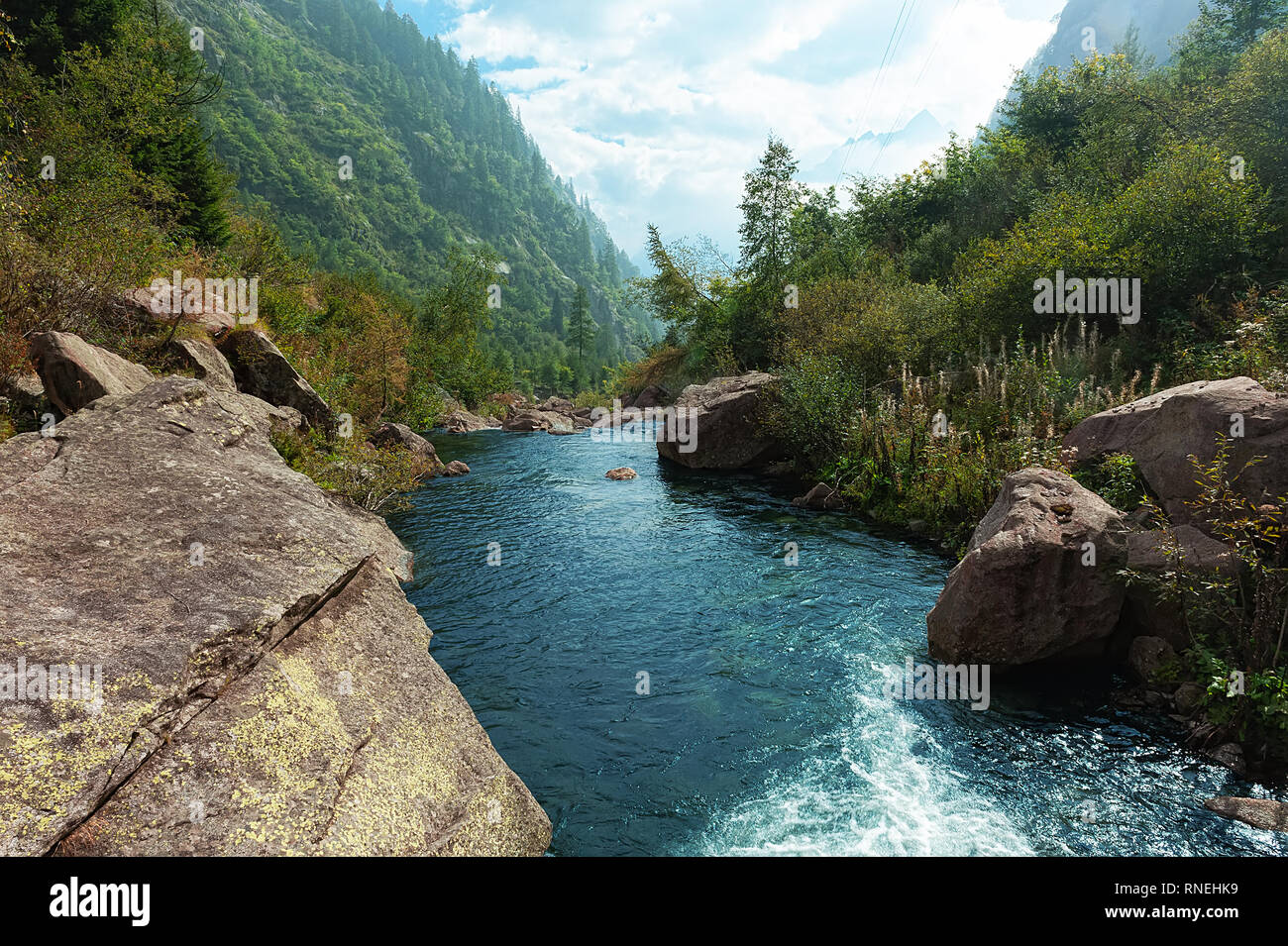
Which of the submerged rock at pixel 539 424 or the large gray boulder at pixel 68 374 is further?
the submerged rock at pixel 539 424

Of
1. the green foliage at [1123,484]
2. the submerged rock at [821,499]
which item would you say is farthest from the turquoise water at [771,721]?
the green foliage at [1123,484]

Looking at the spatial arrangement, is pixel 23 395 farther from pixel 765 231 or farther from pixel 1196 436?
pixel 765 231

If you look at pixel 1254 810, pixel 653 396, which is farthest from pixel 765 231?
pixel 1254 810

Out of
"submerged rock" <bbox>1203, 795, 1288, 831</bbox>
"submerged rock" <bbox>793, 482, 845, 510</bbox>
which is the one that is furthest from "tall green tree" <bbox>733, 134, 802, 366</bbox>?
"submerged rock" <bbox>1203, 795, 1288, 831</bbox>

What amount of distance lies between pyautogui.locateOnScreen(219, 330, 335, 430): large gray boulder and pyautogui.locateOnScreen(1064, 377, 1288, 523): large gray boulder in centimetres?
1862

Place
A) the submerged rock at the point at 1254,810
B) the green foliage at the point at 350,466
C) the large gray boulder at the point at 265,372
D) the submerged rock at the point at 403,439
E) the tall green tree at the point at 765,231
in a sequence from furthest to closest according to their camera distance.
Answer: the tall green tree at the point at 765,231, the submerged rock at the point at 403,439, the large gray boulder at the point at 265,372, the green foliage at the point at 350,466, the submerged rock at the point at 1254,810

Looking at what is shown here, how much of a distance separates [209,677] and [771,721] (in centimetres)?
602

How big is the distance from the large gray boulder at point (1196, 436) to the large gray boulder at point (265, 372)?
733 inches

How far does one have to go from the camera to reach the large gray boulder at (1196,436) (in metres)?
7.77

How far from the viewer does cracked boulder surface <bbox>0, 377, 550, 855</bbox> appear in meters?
3.84

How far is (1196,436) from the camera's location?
8.70 m

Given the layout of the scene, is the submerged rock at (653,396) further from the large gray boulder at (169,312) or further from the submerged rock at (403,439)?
the large gray boulder at (169,312)
